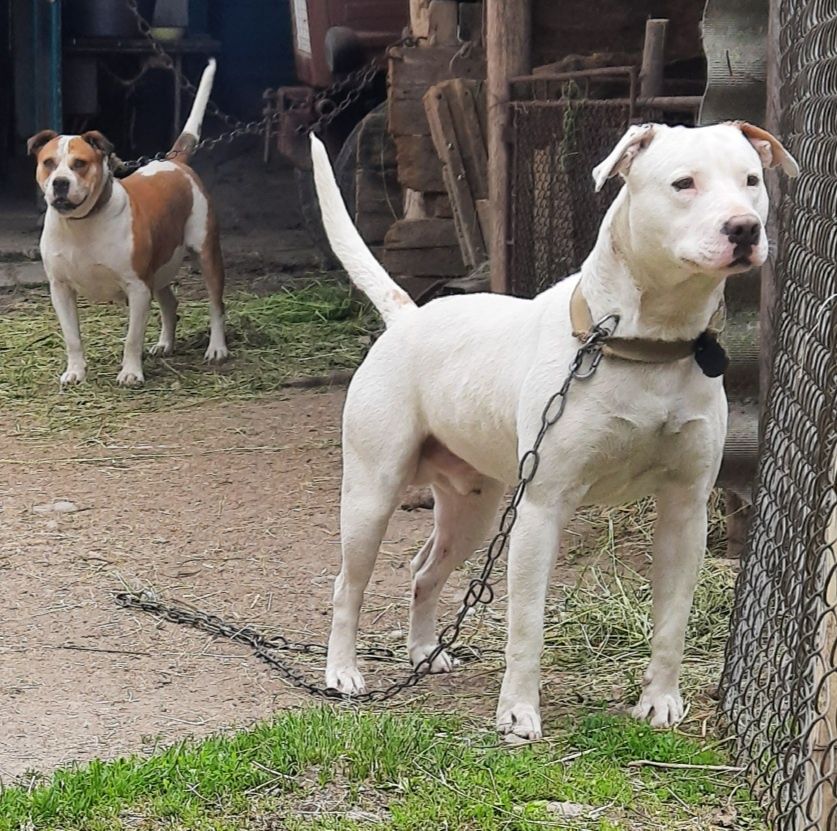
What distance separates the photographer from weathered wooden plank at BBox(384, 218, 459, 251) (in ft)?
30.5

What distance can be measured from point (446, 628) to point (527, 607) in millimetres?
977

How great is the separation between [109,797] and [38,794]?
0.16 meters

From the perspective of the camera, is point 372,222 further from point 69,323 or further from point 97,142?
point 69,323

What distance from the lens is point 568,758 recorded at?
3738mm

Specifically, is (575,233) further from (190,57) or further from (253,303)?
(190,57)

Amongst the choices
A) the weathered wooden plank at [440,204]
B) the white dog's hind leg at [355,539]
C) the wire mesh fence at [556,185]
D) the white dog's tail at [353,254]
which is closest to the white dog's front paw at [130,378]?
the weathered wooden plank at [440,204]

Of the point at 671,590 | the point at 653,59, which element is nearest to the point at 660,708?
the point at 671,590

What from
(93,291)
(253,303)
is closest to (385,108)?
(253,303)

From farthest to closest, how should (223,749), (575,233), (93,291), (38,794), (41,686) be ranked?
(93,291) < (575,233) < (41,686) < (223,749) < (38,794)

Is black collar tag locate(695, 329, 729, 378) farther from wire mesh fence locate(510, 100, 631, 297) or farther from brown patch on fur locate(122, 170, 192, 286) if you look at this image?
brown patch on fur locate(122, 170, 192, 286)

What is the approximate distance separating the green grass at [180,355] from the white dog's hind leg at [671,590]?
4451mm

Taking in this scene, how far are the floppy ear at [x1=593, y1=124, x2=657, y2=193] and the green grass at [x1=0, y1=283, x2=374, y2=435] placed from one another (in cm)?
479

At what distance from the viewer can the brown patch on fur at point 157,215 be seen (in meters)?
8.84

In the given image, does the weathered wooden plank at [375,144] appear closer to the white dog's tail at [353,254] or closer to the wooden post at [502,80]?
the wooden post at [502,80]
